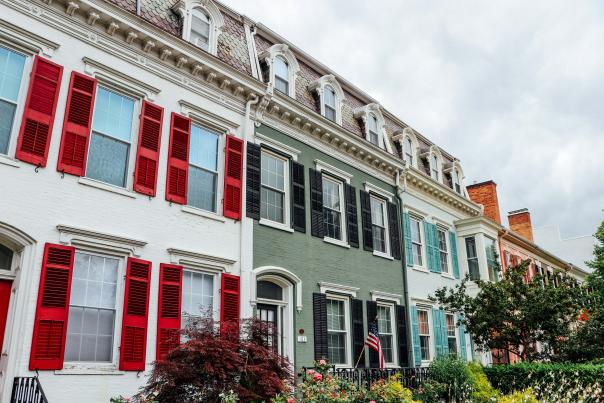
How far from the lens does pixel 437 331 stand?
18.4 meters

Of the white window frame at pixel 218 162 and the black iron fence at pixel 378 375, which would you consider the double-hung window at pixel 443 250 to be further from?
the white window frame at pixel 218 162

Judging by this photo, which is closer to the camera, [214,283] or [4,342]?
[4,342]

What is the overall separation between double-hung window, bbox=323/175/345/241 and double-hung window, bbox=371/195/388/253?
180cm

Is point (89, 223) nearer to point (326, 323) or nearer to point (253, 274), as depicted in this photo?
point (253, 274)

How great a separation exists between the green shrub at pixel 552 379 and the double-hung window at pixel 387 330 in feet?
10.8

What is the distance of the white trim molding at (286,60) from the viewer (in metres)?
14.1

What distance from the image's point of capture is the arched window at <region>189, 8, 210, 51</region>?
1220 cm

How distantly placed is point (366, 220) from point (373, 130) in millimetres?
3653

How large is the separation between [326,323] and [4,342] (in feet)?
25.6

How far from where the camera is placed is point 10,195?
8.30 metres

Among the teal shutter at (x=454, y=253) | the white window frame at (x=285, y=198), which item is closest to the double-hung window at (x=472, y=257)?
the teal shutter at (x=454, y=253)

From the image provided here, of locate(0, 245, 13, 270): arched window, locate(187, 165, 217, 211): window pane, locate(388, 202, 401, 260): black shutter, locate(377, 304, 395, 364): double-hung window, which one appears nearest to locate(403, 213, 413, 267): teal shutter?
locate(388, 202, 401, 260): black shutter

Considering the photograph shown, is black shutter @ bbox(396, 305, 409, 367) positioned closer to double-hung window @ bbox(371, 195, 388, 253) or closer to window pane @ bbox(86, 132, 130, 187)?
double-hung window @ bbox(371, 195, 388, 253)

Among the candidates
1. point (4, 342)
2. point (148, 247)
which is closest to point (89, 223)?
point (148, 247)
